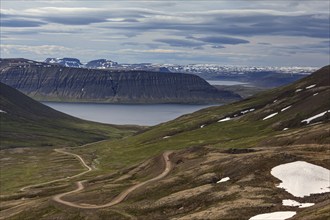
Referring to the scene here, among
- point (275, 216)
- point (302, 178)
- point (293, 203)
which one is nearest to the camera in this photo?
point (275, 216)

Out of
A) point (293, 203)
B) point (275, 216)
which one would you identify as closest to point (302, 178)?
point (293, 203)

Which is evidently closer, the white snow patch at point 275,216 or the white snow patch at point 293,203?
the white snow patch at point 275,216

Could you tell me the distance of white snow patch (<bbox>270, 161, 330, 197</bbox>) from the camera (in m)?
74.2

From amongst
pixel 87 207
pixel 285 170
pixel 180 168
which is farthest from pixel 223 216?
pixel 180 168

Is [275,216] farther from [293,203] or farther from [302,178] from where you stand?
[302,178]

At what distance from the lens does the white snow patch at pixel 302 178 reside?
74188 mm

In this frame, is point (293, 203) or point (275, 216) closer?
point (275, 216)

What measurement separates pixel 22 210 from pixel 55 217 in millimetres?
13616

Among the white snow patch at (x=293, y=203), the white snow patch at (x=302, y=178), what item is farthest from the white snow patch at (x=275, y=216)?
the white snow patch at (x=302, y=178)

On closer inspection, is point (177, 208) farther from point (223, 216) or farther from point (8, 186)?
point (8, 186)

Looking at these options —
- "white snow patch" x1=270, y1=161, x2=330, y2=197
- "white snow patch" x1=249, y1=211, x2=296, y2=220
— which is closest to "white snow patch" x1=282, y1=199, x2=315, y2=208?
"white snow patch" x1=270, y1=161, x2=330, y2=197

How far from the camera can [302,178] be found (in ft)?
254

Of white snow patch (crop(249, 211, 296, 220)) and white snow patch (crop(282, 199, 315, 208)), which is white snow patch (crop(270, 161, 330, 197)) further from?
white snow patch (crop(249, 211, 296, 220))

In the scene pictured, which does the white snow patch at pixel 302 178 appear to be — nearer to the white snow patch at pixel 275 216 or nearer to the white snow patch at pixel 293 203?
the white snow patch at pixel 293 203
